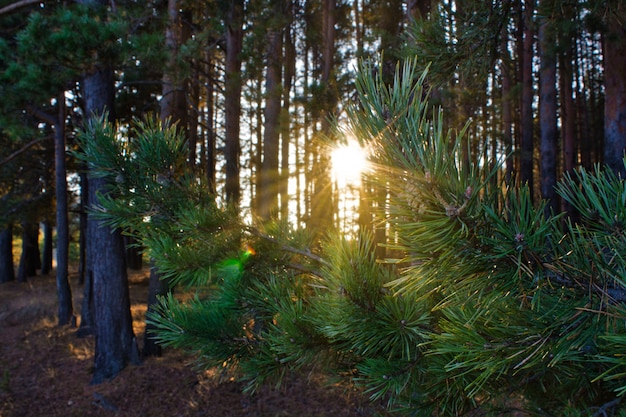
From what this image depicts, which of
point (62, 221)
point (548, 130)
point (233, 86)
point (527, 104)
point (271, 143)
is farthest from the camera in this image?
point (527, 104)

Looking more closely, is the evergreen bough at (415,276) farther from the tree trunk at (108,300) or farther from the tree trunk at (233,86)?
the tree trunk at (233,86)

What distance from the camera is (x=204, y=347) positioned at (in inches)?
65.9

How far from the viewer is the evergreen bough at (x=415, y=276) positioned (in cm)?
87

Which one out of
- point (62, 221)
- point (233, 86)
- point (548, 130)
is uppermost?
point (233, 86)

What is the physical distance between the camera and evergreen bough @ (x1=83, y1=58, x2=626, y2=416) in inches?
34.4

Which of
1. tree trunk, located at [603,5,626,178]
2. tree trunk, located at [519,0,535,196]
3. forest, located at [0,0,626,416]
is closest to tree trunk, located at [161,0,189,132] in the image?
forest, located at [0,0,626,416]

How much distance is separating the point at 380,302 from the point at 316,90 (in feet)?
13.7

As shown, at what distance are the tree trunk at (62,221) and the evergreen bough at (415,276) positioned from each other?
32.3 ft

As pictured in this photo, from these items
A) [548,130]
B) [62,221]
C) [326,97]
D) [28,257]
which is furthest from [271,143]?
[28,257]

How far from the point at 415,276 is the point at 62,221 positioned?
1182 centimetres

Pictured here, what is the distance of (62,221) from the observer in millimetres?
10797

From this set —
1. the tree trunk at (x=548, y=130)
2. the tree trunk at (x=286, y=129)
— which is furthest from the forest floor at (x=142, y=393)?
the tree trunk at (x=548, y=130)

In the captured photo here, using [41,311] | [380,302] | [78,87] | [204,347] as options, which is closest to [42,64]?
[204,347]

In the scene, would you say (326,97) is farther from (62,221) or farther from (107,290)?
(62,221)
